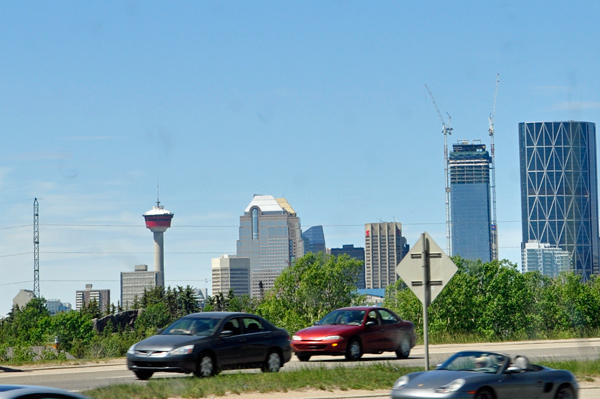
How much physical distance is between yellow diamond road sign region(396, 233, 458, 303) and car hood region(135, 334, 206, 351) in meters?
4.80

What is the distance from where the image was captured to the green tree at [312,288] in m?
81.2

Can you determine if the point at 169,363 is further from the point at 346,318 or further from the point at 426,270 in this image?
the point at 346,318

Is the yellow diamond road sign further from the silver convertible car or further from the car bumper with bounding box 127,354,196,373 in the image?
the car bumper with bounding box 127,354,196,373

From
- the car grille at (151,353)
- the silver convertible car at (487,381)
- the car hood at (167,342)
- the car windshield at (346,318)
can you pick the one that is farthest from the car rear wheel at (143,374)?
the silver convertible car at (487,381)

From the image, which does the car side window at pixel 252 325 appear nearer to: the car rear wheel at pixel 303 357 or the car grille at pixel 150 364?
the car grille at pixel 150 364

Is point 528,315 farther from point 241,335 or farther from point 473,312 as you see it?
point 241,335

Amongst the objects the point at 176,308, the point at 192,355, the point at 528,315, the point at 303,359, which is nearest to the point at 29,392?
the point at 192,355

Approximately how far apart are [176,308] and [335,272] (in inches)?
4223

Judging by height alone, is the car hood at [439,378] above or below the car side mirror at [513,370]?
below

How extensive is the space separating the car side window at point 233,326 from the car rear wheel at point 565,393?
7.70m

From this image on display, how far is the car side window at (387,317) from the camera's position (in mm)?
23859

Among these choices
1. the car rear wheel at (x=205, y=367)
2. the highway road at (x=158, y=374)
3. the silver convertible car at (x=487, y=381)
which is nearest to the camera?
the silver convertible car at (x=487, y=381)

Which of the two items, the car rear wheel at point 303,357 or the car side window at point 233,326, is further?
the car rear wheel at point 303,357

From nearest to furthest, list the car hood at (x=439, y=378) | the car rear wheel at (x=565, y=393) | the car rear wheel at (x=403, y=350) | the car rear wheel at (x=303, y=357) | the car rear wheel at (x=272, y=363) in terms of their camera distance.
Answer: the car hood at (x=439, y=378)
the car rear wheel at (x=565, y=393)
the car rear wheel at (x=272, y=363)
the car rear wheel at (x=303, y=357)
the car rear wheel at (x=403, y=350)
